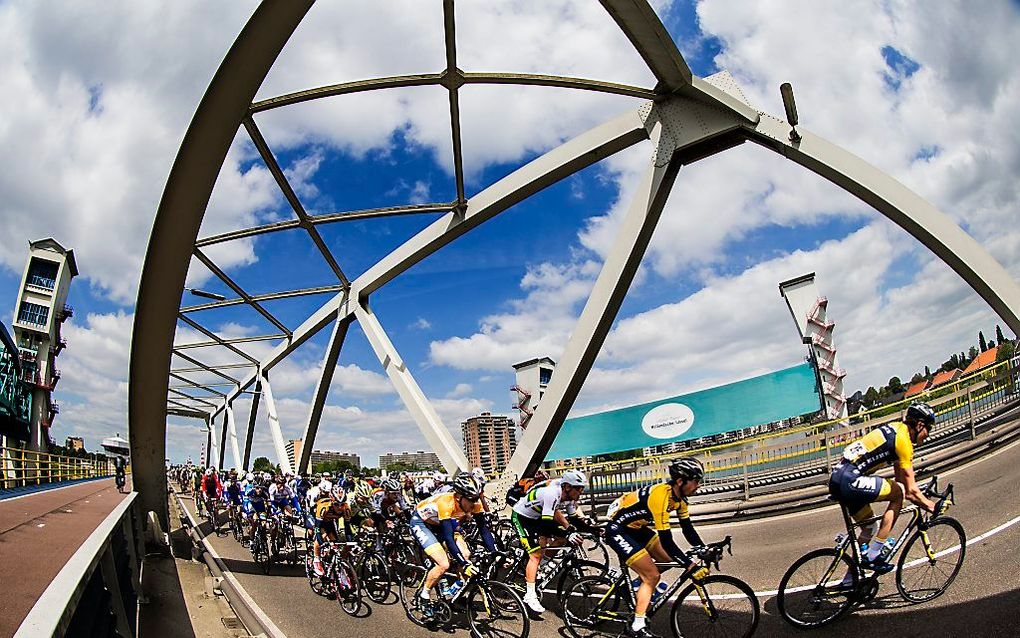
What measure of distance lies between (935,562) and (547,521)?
144 inches

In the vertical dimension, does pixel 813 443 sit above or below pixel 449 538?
above

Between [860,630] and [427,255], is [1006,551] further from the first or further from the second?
[427,255]

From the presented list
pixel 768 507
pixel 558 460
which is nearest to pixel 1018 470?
pixel 768 507

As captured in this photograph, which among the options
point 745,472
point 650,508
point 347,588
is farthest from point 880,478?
point 745,472

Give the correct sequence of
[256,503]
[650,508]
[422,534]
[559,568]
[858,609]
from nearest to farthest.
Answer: [858,609] → [650,508] → [559,568] → [422,534] → [256,503]

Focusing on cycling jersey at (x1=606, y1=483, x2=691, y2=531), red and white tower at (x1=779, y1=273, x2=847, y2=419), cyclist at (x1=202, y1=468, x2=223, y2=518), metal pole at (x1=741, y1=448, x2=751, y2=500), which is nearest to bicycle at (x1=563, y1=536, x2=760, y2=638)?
cycling jersey at (x1=606, y1=483, x2=691, y2=531)

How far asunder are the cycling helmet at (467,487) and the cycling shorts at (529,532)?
671mm

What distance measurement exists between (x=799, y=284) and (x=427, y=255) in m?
12.4

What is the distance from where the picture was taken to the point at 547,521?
21.0 feet

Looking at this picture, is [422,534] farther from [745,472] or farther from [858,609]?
[745,472]

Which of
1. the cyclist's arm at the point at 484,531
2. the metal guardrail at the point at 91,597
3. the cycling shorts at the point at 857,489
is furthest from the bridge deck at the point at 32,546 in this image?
the cycling shorts at the point at 857,489

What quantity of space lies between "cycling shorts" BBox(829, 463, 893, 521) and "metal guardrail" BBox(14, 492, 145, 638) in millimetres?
5259

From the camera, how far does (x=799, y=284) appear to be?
711 inches

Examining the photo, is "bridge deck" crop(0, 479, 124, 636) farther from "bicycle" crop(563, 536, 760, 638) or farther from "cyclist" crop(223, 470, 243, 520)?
"bicycle" crop(563, 536, 760, 638)
